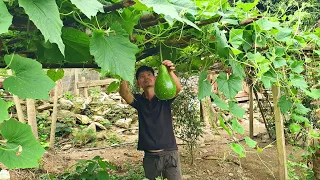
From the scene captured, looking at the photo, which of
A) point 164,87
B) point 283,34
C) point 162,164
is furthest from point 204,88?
point 162,164

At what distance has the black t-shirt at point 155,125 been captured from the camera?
264 cm

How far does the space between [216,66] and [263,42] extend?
1745 millimetres

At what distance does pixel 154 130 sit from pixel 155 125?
4 centimetres

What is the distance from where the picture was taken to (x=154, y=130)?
264 cm

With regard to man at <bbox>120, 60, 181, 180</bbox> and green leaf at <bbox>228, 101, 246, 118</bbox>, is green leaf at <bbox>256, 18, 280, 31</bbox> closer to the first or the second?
green leaf at <bbox>228, 101, 246, 118</bbox>

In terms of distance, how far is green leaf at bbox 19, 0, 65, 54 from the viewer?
64 cm

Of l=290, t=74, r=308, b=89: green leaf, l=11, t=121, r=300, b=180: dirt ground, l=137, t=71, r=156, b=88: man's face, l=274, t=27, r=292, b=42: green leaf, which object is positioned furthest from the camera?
l=11, t=121, r=300, b=180: dirt ground

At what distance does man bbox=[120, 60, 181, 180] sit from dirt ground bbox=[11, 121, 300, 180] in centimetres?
137

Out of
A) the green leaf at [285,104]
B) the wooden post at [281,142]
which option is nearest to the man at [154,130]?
the green leaf at [285,104]

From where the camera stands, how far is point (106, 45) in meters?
Answer: 0.93

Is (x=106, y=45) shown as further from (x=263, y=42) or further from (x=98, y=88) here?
(x=98, y=88)

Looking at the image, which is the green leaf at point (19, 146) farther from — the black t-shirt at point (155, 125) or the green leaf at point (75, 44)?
the black t-shirt at point (155, 125)

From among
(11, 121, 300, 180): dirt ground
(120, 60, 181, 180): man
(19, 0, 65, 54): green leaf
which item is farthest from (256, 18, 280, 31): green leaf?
(11, 121, 300, 180): dirt ground

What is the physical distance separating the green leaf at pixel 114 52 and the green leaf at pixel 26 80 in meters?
0.18
